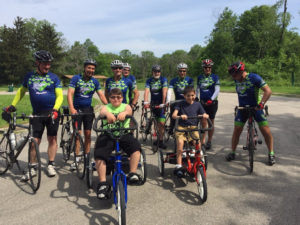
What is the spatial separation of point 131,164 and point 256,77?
3.14 meters

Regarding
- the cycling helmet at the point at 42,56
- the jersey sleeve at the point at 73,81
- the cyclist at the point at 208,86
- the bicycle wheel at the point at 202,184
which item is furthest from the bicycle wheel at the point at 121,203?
the cyclist at the point at 208,86

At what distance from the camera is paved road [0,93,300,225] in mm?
3260

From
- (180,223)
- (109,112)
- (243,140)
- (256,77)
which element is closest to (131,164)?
(109,112)

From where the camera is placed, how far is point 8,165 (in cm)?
480

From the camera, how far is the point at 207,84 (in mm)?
6141

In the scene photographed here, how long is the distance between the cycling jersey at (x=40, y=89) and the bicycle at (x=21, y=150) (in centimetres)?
38

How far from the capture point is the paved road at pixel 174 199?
3.26 metres

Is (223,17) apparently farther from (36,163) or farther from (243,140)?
(36,163)

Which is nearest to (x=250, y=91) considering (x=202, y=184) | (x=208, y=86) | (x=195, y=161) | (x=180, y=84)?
(x=208, y=86)

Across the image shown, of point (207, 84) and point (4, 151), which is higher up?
point (207, 84)

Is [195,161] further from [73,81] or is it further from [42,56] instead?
[42,56]

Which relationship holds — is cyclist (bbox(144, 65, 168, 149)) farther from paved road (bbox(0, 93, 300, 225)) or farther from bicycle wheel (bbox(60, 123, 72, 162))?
bicycle wheel (bbox(60, 123, 72, 162))

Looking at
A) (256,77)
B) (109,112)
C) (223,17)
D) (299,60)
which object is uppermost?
(223,17)

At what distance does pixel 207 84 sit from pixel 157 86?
4.30 feet
